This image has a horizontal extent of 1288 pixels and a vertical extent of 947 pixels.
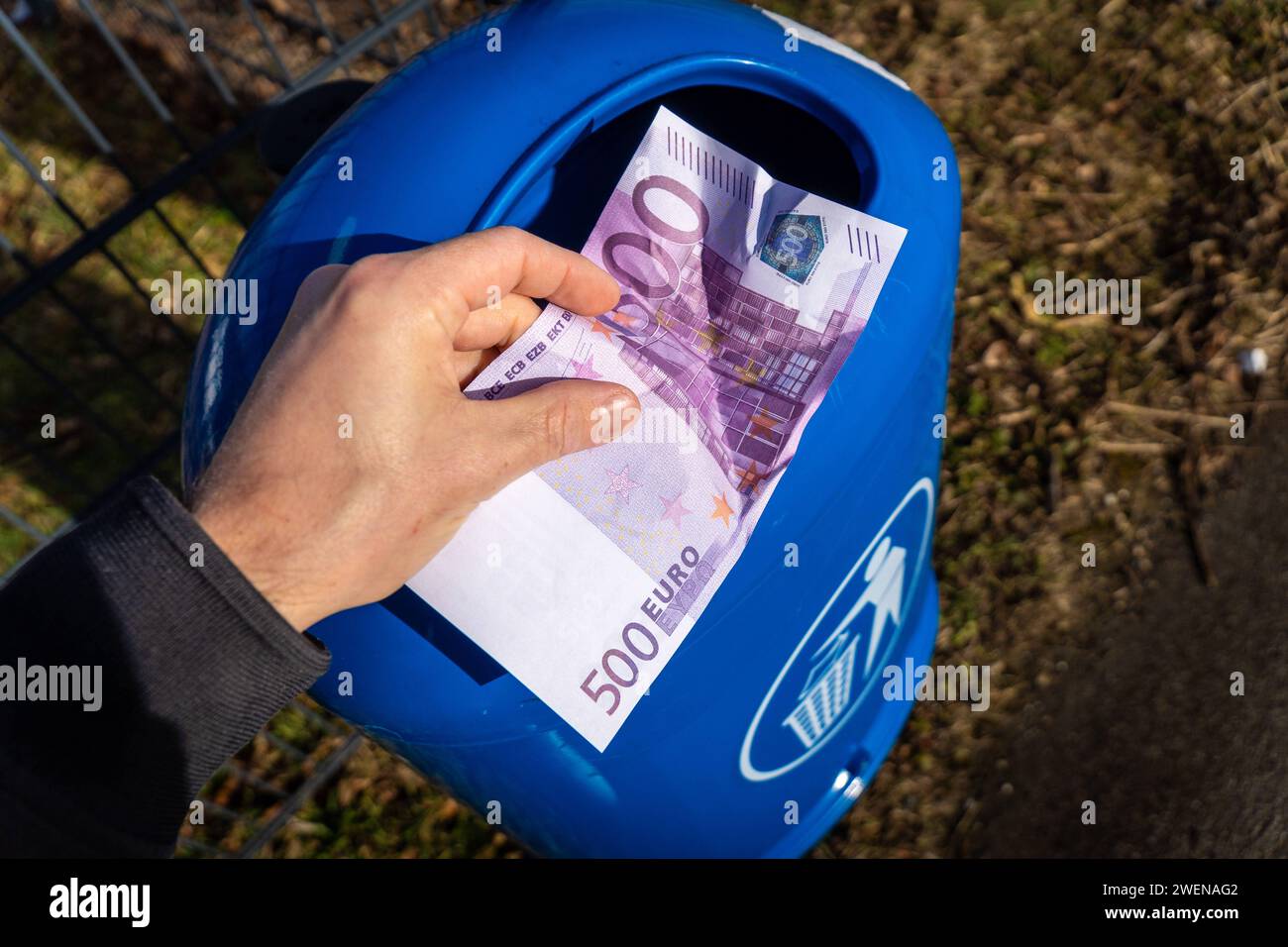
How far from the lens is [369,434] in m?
1.01

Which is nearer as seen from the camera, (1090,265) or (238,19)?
(1090,265)

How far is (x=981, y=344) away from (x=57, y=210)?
254 centimetres

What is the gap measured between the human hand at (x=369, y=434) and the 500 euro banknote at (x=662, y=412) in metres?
0.06

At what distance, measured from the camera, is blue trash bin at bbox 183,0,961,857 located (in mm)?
1097

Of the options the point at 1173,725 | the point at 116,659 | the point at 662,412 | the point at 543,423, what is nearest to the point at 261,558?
the point at 116,659

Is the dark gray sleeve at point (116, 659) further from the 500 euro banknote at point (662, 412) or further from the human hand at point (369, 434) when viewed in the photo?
the 500 euro banknote at point (662, 412)

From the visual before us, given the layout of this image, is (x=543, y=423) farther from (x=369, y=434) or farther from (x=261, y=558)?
(x=261, y=558)

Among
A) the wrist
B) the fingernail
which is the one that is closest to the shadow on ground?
the fingernail

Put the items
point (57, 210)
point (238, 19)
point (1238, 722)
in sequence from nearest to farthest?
point (1238, 722)
point (57, 210)
point (238, 19)

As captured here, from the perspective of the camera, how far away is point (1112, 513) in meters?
2.27

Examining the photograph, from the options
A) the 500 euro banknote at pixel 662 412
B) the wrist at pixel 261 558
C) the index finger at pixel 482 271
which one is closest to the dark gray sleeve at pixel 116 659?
the wrist at pixel 261 558

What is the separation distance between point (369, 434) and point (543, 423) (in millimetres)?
184

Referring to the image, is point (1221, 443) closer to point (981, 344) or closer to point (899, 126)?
point (981, 344)
